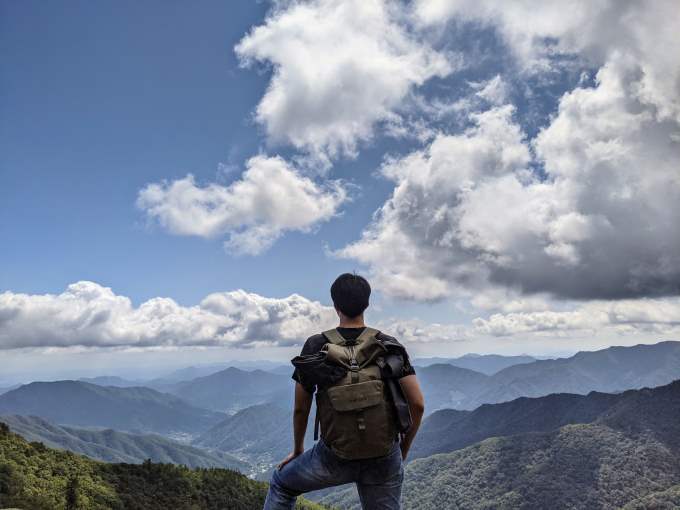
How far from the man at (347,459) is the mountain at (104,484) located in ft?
119

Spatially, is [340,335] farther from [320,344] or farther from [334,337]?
[320,344]

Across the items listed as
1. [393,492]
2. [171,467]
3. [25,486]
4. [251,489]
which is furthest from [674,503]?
[393,492]

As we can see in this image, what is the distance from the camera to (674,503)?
185500 millimetres

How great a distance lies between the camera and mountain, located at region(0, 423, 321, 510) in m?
49.5

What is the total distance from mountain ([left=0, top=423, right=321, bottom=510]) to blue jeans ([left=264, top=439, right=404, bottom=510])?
36488mm

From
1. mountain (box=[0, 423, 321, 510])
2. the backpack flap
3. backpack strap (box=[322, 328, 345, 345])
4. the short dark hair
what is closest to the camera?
the backpack flap

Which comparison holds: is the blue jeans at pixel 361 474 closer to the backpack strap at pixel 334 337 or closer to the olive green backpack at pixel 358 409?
the olive green backpack at pixel 358 409

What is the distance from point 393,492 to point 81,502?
6773 centimetres

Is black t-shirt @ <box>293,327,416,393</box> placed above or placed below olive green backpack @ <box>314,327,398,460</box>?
above

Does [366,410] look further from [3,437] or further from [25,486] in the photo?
[3,437]

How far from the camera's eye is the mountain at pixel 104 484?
49.5 m

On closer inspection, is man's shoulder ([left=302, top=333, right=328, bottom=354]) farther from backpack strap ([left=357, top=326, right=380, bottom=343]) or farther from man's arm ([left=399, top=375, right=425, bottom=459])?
man's arm ([left=399, top=375, right=425, bottom=459])

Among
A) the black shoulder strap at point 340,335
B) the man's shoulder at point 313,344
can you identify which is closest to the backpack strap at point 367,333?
the black shoulder strap at point 340,335

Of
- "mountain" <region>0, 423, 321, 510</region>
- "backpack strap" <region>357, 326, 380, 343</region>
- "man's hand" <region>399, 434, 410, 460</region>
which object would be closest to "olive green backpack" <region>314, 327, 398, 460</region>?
"backpack strap" <region>357, 326, 380, 343</region>
